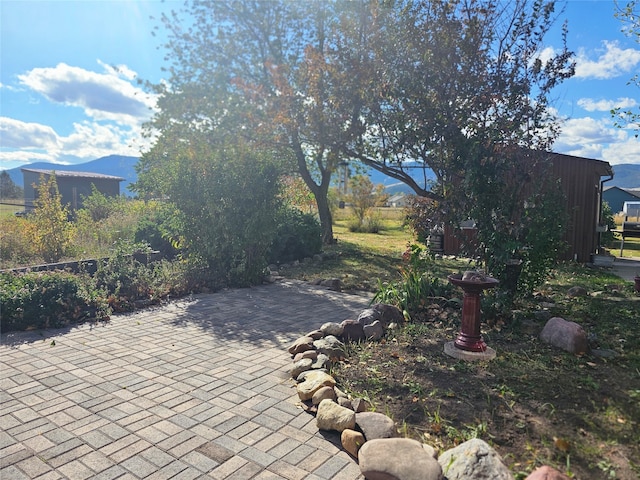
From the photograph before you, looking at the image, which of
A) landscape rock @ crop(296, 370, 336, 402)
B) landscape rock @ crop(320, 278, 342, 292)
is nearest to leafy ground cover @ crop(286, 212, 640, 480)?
landscape rock @ crop(296, 370, 336, 402)

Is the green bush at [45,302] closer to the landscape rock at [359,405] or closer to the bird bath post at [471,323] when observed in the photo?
the landscape rock at [359,405]

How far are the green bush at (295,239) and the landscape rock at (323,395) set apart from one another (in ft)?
23.5

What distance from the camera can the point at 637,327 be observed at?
15.3ft

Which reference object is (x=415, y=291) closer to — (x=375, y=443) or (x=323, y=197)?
(x=375, y=443)

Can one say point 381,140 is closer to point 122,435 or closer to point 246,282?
point 246,282

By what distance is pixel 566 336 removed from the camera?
4.08m

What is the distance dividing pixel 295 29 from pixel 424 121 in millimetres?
8194

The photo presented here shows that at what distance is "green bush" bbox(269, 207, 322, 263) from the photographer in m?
10.6

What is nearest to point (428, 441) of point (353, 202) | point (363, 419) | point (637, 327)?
point (363, 419)

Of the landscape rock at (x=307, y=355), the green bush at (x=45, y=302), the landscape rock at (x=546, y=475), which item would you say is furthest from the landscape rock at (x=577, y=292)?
the green bush at (x=45, y=302)

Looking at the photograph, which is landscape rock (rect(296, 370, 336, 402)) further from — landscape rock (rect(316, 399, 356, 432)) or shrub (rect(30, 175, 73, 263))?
shrub (rect(30, 175, 73, 263))

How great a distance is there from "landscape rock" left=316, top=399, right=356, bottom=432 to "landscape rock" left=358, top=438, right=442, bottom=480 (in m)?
0.32

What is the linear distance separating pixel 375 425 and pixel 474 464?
Answer: 70cm

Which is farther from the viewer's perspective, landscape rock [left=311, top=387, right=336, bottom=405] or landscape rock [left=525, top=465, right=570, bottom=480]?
landscape rock [left=311, top=387, right=336, bottom=405]
